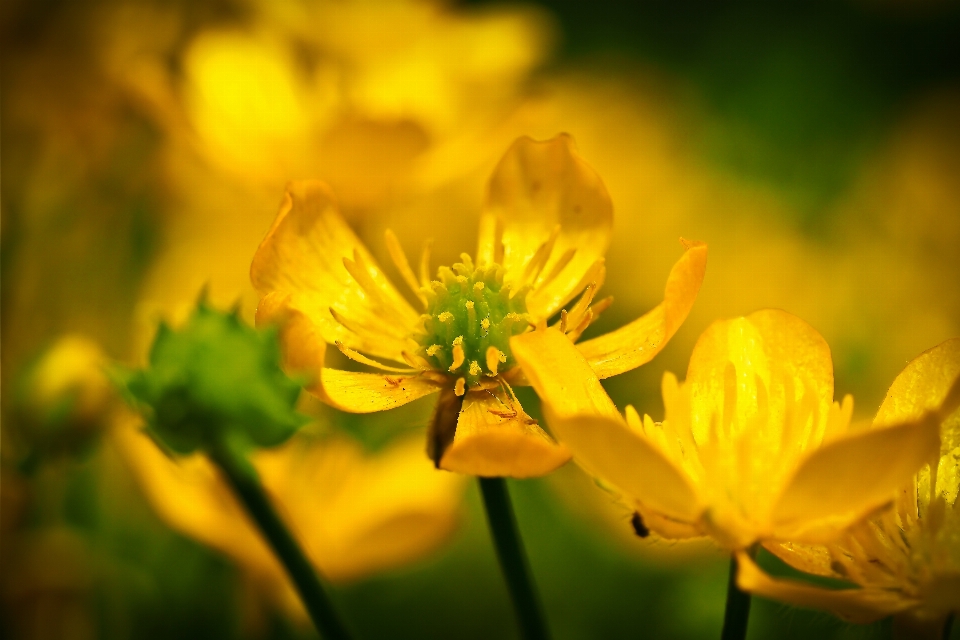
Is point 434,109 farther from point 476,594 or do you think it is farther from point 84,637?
point 84,637

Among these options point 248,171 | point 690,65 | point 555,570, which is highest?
point 690,65

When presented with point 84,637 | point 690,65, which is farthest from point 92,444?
point 690,65

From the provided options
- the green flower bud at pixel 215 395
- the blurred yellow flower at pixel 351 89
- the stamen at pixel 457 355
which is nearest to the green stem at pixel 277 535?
the green flower bud at pixel 215 395

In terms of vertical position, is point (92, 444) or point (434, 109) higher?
point (434, 109)

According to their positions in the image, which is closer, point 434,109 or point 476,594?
point 476,594

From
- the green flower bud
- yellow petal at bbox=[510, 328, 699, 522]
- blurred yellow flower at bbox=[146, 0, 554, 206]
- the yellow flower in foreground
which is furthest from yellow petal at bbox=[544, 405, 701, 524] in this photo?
blurred yellow flower at bbox=[146, 0, 554, 206]

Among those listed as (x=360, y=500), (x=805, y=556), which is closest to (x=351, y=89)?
(x=360, y=500)

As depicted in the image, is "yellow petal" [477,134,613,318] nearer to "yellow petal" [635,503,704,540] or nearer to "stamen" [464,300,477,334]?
"stamen" [464,300,477,334]

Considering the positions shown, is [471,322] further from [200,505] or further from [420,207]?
[420,207]
